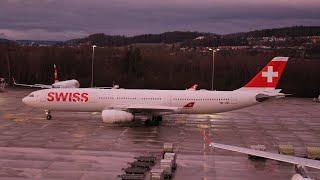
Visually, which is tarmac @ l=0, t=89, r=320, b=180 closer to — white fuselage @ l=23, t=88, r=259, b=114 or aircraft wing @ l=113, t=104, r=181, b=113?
aircraft wing @ l=113, t=104, r=181, b=113

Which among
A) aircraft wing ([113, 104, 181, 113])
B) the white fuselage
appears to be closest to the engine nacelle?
aircraft wing ([113, 104, 181, 113])

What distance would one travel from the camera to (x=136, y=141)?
37500mm

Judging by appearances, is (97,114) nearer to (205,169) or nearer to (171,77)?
(205,169)

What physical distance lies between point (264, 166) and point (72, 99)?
857 inches

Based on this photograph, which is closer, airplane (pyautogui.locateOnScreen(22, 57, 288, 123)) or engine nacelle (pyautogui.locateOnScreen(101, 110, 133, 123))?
engine nacelle (pyautogui.locateOnScreen(101, 110, 133, 123))

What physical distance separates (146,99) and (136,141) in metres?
8.88

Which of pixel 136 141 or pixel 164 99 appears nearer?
pixel 136 141

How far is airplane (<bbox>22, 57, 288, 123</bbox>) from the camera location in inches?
1784

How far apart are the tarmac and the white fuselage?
1715mm

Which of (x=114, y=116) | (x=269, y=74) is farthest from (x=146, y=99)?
(x=269, y=74)

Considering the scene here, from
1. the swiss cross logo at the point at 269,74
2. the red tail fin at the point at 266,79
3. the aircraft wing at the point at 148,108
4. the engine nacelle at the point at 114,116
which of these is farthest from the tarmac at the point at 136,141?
the swiss cross logo at the point at 269,74

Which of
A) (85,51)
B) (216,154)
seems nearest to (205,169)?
(216,154)

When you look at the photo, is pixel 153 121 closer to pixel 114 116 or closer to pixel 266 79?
pixel 114 116

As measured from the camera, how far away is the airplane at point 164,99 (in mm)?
45312
